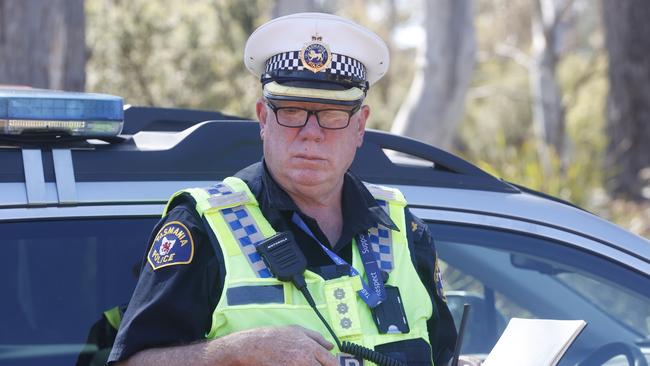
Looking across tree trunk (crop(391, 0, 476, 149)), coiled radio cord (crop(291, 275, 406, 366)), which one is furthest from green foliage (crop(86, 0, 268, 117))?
coiled radio cord (crop(291, 275, 406, 366))

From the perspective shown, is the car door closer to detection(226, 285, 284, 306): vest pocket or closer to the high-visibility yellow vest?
the high-visibility yellow vest

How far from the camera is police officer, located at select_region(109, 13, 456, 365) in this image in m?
1.99

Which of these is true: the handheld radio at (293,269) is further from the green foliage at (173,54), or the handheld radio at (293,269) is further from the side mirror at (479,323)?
the green foliage at (173,54)

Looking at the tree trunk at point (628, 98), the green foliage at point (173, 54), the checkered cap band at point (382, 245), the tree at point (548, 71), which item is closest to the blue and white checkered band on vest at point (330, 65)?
the checkered cap band at point (382, 245)

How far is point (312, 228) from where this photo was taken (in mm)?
2309

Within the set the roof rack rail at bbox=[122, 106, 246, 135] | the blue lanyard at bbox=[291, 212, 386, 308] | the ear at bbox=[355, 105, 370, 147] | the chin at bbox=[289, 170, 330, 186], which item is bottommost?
the blue lanyard at bbox=[291, 212, 386, 308]

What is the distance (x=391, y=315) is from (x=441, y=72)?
6.23 m

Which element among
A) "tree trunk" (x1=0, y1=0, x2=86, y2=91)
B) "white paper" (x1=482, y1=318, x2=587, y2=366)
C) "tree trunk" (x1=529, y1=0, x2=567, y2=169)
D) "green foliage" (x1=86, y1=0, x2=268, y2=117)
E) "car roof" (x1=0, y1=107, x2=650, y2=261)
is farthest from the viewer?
"tree trunk" (x1=529, y1=0, x2=567, y2=169)

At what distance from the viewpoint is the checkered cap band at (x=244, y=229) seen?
2.09 m

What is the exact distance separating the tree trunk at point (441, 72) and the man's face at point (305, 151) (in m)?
5.89

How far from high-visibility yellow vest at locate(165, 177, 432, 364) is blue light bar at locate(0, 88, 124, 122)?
0.40 m

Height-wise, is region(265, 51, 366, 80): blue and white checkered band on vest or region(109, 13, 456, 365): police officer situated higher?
region(265, 51, 366, 80): blue and white checkered band on vest

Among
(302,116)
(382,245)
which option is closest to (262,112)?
(302,116)

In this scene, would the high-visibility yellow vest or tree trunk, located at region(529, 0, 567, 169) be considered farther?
tree trunk, located at region(529, 0, 567, 169)
